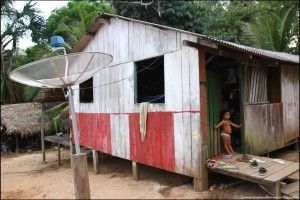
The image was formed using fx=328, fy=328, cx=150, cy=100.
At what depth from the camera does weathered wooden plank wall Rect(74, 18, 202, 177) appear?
20.9 feet

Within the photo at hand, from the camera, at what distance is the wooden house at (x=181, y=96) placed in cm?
635

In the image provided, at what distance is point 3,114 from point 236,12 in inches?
507

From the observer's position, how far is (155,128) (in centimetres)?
732

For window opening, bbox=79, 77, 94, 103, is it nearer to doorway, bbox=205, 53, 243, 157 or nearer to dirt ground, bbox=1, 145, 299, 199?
dirt ground, bbox=1, 145, 299, 199

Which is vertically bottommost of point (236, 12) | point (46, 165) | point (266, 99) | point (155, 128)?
point (46, 165)

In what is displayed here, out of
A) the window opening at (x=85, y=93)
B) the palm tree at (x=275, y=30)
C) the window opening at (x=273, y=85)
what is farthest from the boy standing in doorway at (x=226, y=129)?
the palm tree at (x=275, y=30)

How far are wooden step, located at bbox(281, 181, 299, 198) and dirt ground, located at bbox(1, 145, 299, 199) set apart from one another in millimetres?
377

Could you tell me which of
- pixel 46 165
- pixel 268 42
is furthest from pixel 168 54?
pixel 268 42

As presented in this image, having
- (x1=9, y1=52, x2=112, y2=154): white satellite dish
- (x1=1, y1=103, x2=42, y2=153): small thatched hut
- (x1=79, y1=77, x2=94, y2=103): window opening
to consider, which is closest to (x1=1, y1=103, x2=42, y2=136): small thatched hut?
(x1=1, y1=103, x2=42, y2=153): small thatched hut

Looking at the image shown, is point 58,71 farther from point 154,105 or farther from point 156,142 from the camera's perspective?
point 156,142

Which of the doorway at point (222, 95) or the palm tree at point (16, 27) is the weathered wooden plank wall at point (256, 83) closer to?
the doorway at point (222, 95)

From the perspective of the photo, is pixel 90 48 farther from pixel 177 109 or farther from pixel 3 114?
pixel 3 114

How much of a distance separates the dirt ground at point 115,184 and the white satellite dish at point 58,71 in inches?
48.2

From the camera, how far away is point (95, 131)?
9969 millimetres
